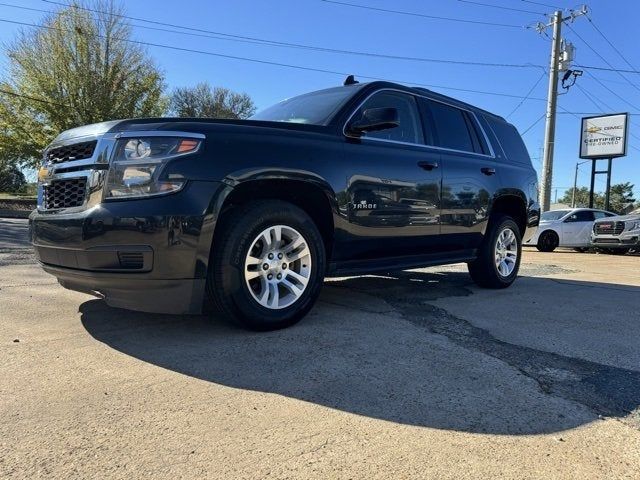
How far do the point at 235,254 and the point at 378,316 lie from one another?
1.52m

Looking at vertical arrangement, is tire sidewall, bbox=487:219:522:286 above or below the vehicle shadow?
above

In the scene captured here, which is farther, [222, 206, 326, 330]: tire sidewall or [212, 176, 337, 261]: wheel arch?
[212, 176, 337, 261]: wheel arch

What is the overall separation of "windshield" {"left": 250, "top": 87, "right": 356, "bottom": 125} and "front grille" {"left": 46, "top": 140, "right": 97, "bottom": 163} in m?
1.67

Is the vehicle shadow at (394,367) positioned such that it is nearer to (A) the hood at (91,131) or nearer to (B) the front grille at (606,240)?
(A) the hood at (91,131)

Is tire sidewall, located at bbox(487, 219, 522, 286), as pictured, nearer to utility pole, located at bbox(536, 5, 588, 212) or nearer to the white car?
the white car

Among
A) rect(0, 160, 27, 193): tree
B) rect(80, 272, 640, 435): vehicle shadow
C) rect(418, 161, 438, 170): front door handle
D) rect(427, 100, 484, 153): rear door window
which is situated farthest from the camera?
rect(0, 160, 27, 193): tree

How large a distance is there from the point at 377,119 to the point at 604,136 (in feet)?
92.8

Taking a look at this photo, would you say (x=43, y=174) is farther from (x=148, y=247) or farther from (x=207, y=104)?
(x=207, y=104)

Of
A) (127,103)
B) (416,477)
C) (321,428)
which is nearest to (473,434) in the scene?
(416,477)

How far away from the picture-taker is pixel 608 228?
623 inches

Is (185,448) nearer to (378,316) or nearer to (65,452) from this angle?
(65,452)

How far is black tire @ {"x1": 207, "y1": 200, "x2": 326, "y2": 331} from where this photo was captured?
353 centimetres

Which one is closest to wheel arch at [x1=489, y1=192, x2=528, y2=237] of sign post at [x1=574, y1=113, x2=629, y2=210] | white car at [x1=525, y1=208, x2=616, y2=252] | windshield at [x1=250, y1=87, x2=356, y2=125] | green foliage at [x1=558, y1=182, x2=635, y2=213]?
windshield at [x1=250, y1=87, x2=356, y2=125]

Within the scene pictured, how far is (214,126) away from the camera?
3.54m
